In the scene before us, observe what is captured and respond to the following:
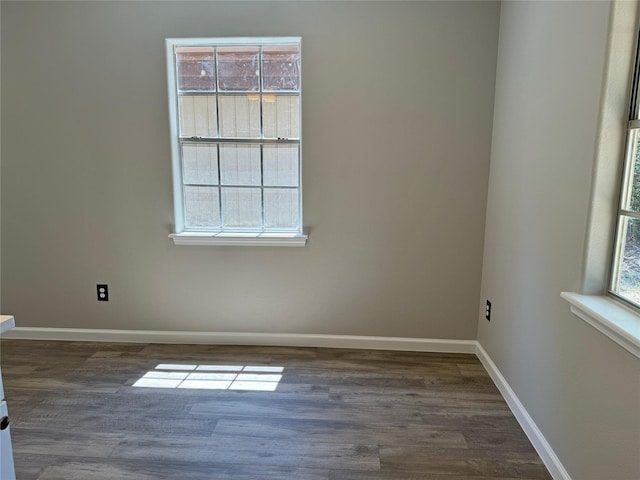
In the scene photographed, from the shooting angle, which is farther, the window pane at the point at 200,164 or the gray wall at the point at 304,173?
the window pane at the point at 200,164

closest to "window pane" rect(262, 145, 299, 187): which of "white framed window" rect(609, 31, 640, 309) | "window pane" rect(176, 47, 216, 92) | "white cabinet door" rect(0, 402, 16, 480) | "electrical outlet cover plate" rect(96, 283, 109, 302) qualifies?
"window pane" rect(176, 47, 216, 92)

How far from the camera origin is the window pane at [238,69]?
8.83 feet

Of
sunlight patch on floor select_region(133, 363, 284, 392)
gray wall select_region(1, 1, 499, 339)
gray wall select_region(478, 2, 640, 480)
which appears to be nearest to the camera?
gray wall select_region(478, 2, 640, 480)

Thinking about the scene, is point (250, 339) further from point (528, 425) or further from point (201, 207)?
point (528, 425)

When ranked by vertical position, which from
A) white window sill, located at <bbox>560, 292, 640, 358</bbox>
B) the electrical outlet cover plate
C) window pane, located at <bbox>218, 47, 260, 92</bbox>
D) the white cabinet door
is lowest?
the electrical outlet cover plate

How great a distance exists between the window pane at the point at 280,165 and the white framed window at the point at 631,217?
1836 mm

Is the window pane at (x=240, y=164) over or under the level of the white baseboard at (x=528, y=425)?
over

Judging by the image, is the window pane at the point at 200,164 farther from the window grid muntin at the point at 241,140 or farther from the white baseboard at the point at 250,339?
the white baseboard at the point at 250,339

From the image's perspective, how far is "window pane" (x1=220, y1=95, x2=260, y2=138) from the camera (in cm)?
274

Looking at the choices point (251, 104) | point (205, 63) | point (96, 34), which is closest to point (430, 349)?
point (251, 104)

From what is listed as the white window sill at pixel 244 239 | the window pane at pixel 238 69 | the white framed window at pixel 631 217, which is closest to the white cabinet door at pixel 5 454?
the white framed window at pixel 631 217

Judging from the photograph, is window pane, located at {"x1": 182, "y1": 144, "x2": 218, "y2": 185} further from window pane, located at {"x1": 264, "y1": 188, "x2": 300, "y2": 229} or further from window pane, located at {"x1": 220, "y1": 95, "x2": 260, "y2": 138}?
window pane, located at {"x1": 264, "y1": 188, "x2": 300, "y2": 229}

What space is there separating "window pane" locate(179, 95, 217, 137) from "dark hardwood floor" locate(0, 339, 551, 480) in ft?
4.99

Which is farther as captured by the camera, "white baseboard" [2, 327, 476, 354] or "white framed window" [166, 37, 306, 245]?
"white baseboard" [2, 327, 476, 354]
